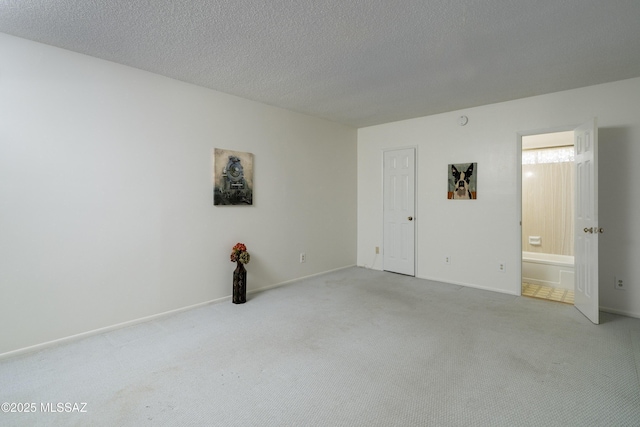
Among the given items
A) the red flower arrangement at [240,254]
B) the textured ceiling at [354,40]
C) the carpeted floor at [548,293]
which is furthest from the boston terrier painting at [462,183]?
the red flower arrangement at [240,254]

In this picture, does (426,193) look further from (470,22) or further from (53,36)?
(53,36)

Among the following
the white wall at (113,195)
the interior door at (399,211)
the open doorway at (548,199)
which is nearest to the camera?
the white wall at (113,195)

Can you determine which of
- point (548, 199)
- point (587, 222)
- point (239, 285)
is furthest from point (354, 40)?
point (548, 199)

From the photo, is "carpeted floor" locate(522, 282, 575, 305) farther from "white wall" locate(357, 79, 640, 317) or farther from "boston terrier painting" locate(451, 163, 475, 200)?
"boston terrier painting" locate(451, 163, 475, 200)

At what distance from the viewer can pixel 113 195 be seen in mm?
2949

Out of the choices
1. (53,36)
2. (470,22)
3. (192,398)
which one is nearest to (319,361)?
(192,398)

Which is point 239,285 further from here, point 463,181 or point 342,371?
point 463,181

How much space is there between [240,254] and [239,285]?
36 centimetres

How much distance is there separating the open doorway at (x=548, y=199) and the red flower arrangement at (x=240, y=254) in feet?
14.2

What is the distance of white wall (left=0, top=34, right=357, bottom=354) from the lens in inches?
98.2

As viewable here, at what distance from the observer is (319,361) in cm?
238

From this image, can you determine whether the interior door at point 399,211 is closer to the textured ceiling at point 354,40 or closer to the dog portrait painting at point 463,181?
the dog portrait painting at point 463,181

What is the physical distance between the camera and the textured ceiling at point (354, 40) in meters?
2.10

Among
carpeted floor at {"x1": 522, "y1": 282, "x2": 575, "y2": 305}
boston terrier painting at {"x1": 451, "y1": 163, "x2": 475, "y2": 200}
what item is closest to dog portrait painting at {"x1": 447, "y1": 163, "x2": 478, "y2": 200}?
boston terrier painting at {"x1": 451, "y1": 163, "x2": 475, "y2": 200}
